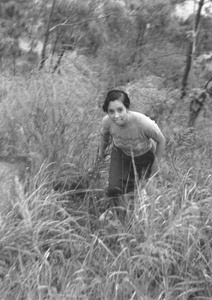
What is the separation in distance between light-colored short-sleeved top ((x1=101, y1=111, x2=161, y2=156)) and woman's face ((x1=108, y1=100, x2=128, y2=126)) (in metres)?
0.08

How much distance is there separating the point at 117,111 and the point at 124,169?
0.57 m

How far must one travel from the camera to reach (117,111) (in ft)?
11.3

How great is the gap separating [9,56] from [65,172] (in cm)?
643

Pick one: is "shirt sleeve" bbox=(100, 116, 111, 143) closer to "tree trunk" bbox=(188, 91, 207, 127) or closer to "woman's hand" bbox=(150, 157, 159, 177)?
"woman's hand" bbox=(150, 157, 159, 177)

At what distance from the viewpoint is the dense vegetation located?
2.86 m

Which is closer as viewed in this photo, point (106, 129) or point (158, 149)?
point (158, 149)

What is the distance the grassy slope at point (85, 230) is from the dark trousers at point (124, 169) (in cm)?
16

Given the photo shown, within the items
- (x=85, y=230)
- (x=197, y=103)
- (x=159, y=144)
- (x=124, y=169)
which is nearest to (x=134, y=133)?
(x=159, y=144)

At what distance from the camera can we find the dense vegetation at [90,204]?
286 cm

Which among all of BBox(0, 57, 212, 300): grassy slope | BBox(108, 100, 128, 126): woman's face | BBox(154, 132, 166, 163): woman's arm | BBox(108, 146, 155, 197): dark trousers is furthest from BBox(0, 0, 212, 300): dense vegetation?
BBox(108, 100, 128, 126): woman's face

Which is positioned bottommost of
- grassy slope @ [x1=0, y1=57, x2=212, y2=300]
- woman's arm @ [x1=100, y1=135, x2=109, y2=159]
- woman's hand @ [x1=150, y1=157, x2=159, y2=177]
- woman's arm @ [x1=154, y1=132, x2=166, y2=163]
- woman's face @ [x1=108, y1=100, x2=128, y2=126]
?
grassy slope @ [x1=0, y1=57, x2=212, y2=300]

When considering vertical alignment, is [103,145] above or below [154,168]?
above

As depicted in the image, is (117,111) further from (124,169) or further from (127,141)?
(124,169)

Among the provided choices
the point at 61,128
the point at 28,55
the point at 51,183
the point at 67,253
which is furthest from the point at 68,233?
the point at 28,55
